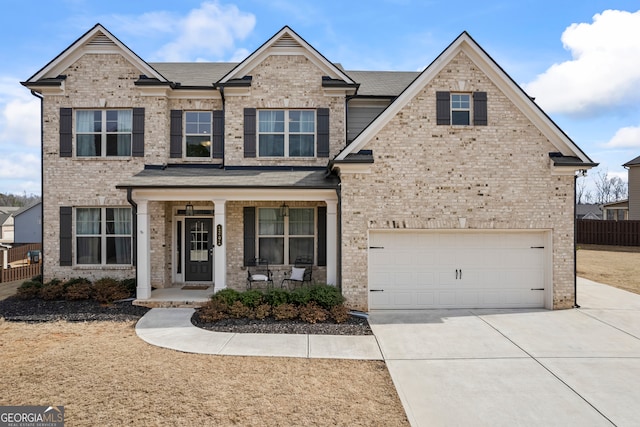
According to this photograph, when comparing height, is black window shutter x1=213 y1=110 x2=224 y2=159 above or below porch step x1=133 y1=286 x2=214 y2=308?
above

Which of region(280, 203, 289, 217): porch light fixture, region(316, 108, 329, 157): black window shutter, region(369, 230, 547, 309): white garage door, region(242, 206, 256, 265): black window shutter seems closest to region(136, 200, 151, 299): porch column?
region(242, 206, 256, 265): black window shutter

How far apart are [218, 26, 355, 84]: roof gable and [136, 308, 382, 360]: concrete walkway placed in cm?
807

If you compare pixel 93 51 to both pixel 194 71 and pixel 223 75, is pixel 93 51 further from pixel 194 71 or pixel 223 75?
pixel 223 75

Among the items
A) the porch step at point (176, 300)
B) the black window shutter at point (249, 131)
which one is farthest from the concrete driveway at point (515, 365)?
the black window shutter at point (249, 131)

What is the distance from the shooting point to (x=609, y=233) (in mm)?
28078

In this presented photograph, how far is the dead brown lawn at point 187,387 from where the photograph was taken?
5012 millimetres

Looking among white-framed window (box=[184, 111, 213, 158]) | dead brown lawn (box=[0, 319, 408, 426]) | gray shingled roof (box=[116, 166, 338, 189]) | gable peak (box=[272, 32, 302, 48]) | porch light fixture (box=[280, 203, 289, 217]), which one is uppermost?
gable peak (box=[272, 32, 302, 48])

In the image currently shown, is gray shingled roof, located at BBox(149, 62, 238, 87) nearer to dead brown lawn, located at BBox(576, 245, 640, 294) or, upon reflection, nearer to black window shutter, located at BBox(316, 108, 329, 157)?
black window shutter, located at BBox(316, 108, 329, 157)

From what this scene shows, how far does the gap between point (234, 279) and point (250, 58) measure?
7.43m

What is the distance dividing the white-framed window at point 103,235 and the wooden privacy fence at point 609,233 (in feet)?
101

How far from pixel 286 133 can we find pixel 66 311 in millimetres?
8445

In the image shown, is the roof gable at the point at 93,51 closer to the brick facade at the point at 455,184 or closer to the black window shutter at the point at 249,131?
the black window shutter at the point at 249,131

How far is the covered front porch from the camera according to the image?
35.5 feet

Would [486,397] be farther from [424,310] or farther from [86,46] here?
[86,46]
